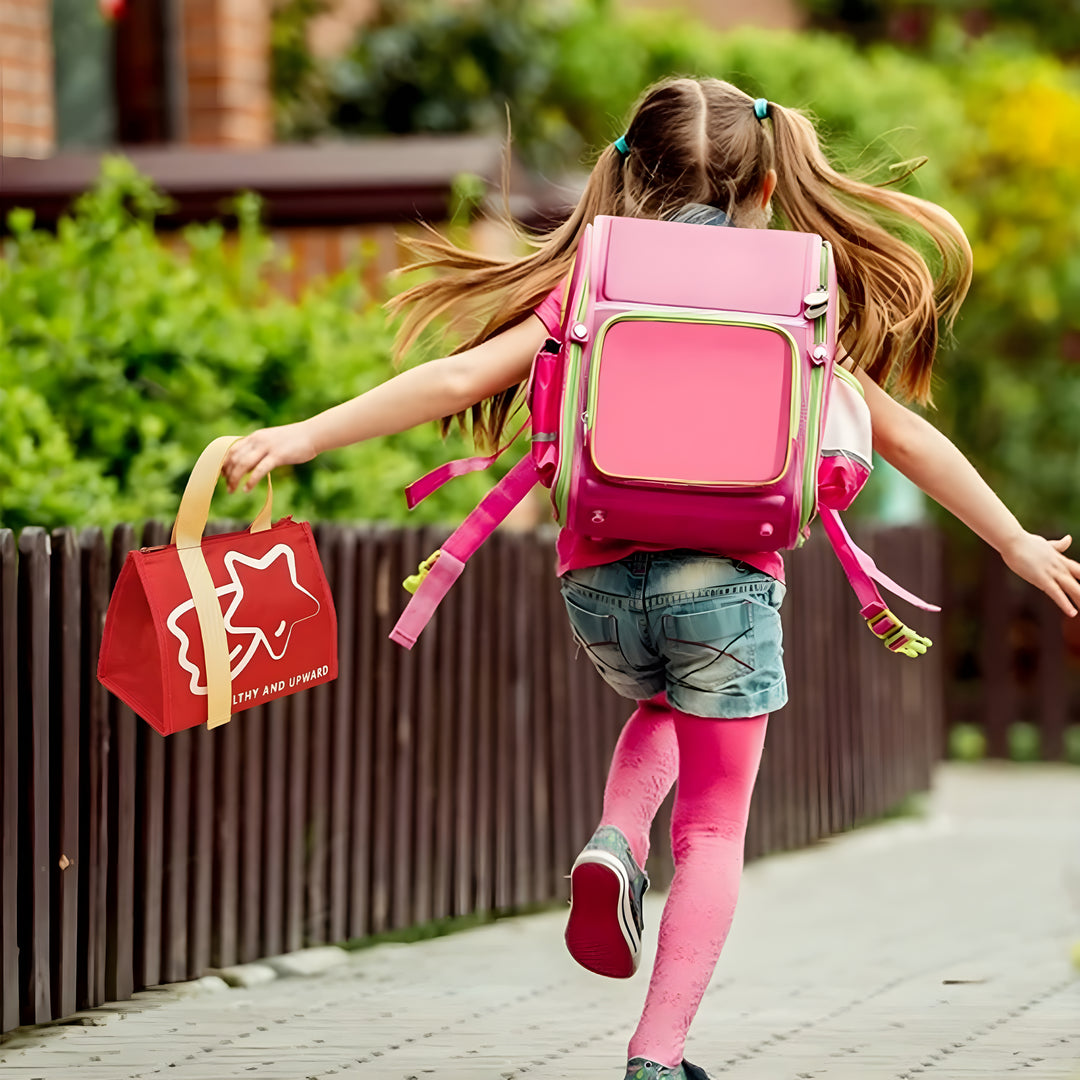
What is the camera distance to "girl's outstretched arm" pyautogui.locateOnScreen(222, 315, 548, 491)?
329 centimetres

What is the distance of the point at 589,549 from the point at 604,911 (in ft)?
2.07

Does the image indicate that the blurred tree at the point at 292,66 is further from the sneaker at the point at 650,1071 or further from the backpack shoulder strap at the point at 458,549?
the sneaker at the point at 650,1071

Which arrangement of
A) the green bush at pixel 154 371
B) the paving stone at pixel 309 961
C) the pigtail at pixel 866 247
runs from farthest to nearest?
the green bush at pixel 154 371, the paving stone at pixel 309 961, the pigtail at pixel 866 247

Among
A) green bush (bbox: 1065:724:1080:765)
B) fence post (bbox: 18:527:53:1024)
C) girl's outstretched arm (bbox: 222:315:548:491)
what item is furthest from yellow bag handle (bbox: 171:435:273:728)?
green bush (bbox: 1065:724:1080:765)

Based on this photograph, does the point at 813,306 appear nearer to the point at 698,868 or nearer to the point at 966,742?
the point at 698,868

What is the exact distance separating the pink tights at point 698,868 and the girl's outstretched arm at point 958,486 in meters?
0.56

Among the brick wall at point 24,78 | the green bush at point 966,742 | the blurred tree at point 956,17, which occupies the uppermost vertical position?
the blurred tree at point 956,17

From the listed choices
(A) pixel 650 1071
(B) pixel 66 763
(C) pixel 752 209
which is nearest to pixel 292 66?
(B) pixel 66 763

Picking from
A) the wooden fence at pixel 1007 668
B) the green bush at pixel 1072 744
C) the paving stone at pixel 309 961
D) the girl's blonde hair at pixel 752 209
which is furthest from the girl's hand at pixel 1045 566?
the green bush at pixel 1072 744

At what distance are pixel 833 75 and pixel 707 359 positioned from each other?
36.8ft

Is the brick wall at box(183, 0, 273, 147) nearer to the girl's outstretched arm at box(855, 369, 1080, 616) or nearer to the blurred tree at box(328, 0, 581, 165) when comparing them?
the blurred tree at box(328, 0, 581, 165)

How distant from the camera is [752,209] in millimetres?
3492

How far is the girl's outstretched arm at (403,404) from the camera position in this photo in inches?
129

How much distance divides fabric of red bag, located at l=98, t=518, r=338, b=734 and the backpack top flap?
823 millimetres
